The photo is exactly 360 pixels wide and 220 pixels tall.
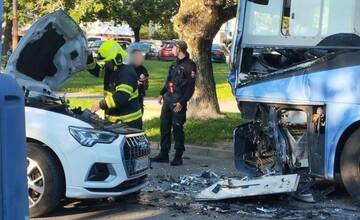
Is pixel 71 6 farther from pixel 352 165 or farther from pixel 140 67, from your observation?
pixel 352 165

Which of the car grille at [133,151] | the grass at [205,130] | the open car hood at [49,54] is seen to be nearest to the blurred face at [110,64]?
the open car hood at [49,54]

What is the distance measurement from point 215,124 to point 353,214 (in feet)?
19.0

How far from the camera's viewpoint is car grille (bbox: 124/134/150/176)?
639 centimetres

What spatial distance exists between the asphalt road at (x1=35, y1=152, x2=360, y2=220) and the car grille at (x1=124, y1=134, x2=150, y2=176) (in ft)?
1.59

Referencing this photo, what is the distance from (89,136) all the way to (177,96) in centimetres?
347

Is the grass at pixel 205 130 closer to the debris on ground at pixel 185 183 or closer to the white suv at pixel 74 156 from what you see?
the debris on ground at pixel 185 183

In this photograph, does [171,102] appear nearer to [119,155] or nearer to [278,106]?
[278,106]

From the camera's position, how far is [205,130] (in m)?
11.8

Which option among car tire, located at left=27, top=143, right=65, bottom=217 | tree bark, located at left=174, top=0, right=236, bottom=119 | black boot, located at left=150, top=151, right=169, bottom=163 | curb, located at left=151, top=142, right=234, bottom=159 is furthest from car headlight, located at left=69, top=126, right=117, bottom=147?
tree bark, located at left=174, top=0, right=236, bottom=119

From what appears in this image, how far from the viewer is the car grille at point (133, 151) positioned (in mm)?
6391

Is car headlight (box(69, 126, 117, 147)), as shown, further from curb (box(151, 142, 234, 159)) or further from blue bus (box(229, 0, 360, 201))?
curb (box(151, 142, 234, 159))

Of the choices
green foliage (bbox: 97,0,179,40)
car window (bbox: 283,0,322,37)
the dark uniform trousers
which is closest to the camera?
car window (bbox: 283,0,322,37)

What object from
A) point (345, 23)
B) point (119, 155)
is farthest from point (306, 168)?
point (119, 155)

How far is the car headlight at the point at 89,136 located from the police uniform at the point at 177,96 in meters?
3.29
